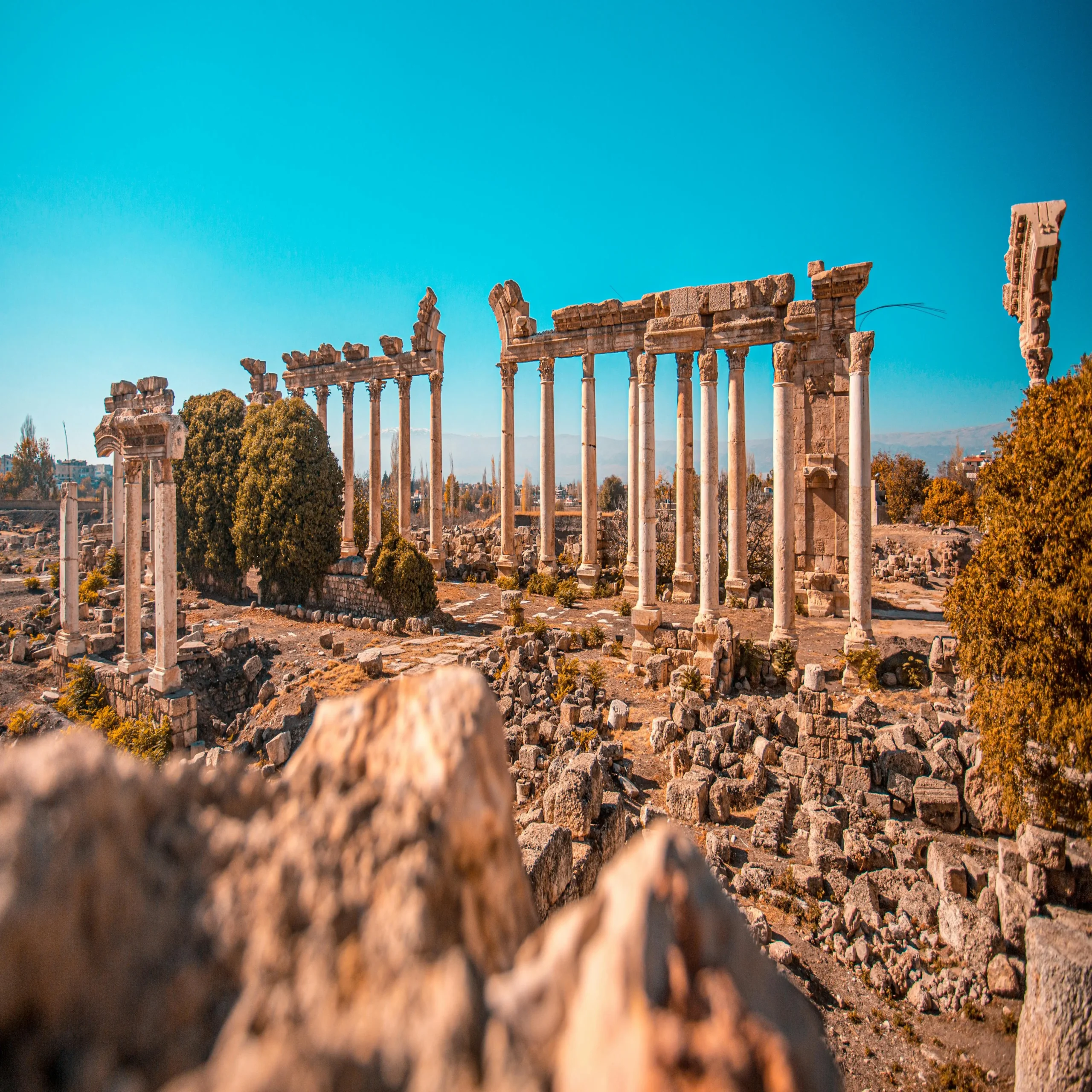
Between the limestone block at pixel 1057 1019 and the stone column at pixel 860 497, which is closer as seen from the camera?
the limestone block at pixel 1057 1019

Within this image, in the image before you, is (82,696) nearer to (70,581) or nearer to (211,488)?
(70,581)

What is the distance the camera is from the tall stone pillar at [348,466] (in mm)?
26656

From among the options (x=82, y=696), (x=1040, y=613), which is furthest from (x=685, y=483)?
(x=82, y=696)

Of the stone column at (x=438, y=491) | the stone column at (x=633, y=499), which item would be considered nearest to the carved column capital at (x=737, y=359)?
the stone column at (x=633, y=499)

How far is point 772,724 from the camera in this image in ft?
33.2

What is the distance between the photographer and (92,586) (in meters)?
24.4

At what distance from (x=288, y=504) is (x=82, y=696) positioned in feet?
30.1

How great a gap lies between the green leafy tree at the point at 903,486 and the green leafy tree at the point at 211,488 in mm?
42401

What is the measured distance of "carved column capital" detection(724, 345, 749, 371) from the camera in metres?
16.3

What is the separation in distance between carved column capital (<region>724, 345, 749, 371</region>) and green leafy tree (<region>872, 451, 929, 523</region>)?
35.3 meters

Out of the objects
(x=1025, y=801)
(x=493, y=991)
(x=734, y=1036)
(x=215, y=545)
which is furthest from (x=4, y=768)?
(x=215, y=545)

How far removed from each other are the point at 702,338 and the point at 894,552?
2288 centimetres

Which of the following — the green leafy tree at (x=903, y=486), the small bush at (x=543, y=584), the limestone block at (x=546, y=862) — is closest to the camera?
the limestone block at (x=546, y=862)

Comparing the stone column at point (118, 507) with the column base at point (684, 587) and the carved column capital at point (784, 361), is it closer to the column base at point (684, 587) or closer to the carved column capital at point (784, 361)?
the column base at point (684, 587)
